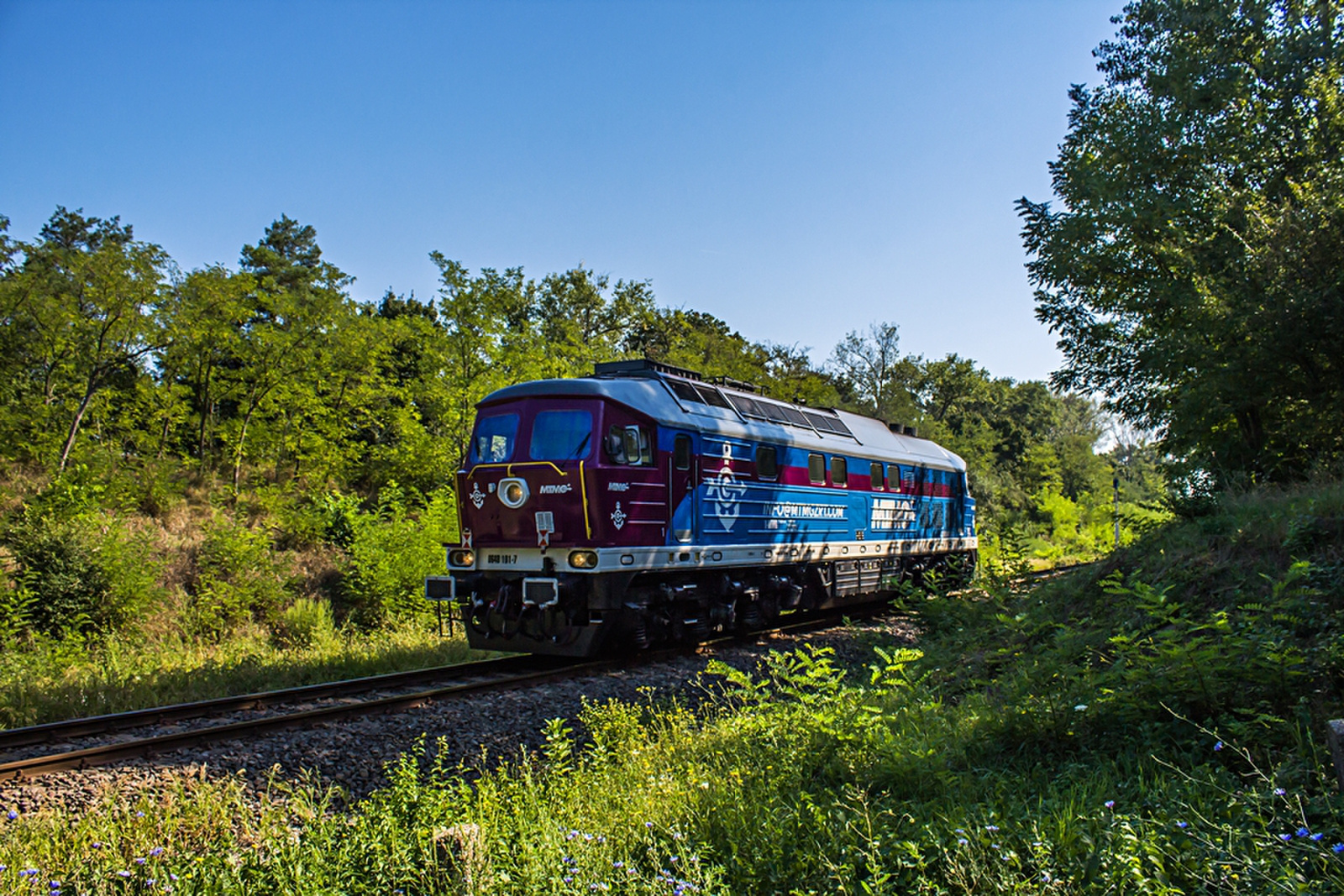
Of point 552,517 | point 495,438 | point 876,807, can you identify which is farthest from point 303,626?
point 876,807

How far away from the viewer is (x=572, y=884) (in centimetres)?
382

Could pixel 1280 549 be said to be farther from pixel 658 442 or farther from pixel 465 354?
pixel 465 354

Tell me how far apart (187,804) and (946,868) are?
4.79m

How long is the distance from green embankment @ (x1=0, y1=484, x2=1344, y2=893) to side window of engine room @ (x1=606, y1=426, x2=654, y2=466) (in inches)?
148

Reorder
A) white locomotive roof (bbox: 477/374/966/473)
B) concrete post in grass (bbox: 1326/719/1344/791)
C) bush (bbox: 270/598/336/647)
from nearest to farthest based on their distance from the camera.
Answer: concrete post in grass (bbox: 1326/719/1344/791), white locomotive roof (bbox: 477/374/966/473), bush (bbox: 270/598/336/647)

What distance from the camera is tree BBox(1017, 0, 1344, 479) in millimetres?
12586

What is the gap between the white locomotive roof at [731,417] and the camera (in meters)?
10.7

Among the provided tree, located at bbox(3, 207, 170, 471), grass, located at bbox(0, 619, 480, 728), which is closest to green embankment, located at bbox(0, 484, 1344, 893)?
grass, located at bbox(0, 619, 480, 728)

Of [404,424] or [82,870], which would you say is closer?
[82,870]

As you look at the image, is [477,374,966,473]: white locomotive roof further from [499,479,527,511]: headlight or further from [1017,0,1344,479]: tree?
[1017,0,1344,479]: tree

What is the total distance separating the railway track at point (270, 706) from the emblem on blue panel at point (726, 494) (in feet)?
7.04

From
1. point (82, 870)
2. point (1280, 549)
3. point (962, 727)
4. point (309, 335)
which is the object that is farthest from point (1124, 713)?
point (309, 335)

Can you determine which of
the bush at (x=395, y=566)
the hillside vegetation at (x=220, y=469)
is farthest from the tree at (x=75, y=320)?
the bush at (x=395, y=566)

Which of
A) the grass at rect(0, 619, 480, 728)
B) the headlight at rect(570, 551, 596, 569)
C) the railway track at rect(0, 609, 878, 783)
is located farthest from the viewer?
the headlight at rect(570, 551, 596, 569)
